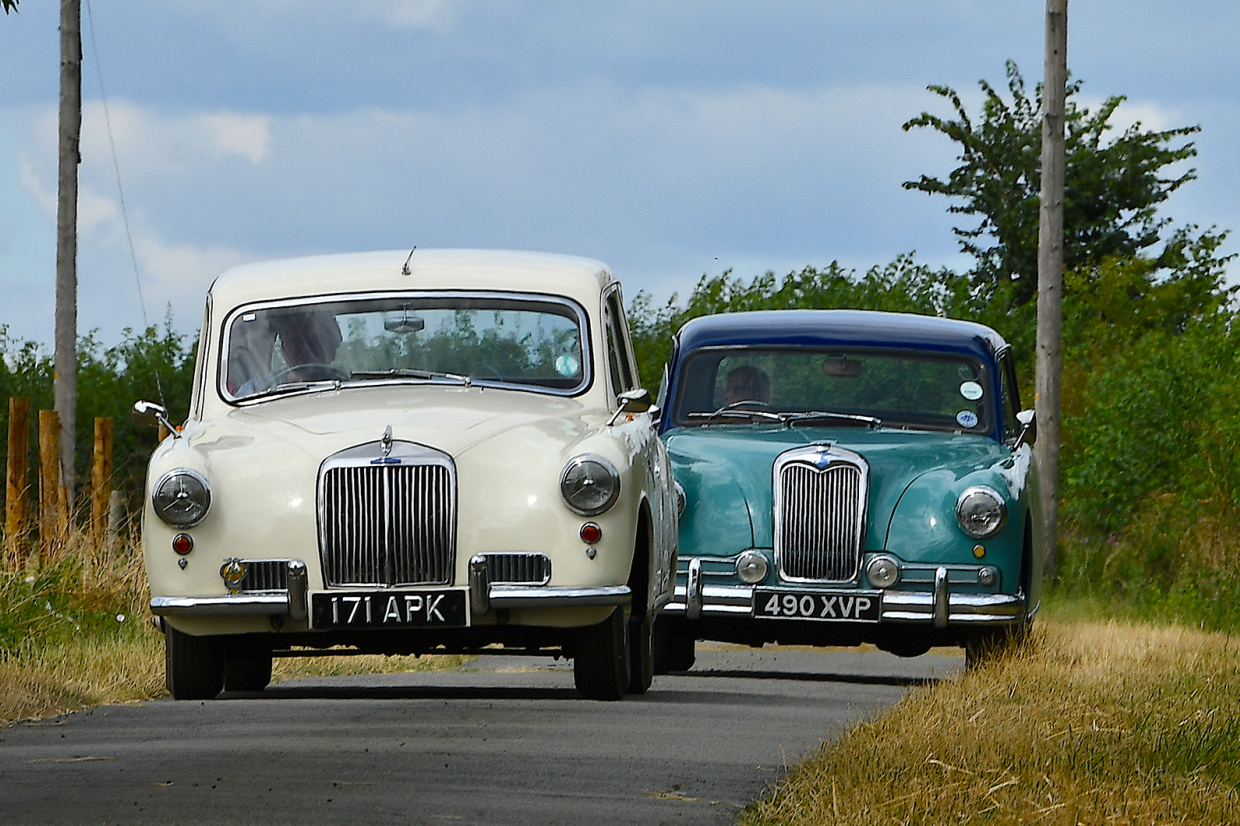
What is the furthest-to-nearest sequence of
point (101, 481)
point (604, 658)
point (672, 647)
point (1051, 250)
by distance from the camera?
point (1051, 250) < point (101, 481) < point (672, 647) < point (604, 658)

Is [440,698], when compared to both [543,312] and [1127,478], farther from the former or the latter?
[1127,478]

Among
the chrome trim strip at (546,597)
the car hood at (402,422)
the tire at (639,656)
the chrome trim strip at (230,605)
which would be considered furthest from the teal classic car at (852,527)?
the chrome trim strip at (230,605)

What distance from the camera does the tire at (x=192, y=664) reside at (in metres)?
11.2

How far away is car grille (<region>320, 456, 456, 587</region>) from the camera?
34.5ft

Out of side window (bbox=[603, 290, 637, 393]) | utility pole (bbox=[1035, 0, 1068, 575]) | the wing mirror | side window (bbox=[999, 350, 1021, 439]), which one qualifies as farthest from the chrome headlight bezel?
utility pole (bbox=[1035, 0, 1068, 575])

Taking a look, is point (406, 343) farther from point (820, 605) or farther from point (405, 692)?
point (820, 605)

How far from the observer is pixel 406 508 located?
10531 mm

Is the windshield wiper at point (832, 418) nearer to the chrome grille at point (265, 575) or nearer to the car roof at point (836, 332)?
the car roof at point (836, 332)

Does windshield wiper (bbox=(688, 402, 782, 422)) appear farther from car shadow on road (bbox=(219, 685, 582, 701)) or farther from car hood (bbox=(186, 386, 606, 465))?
car hood (bbox=(186, 386, 606, 465))

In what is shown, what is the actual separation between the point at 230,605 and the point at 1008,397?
5.73 meters

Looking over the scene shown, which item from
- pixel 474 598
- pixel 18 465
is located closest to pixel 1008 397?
pixel 474 598

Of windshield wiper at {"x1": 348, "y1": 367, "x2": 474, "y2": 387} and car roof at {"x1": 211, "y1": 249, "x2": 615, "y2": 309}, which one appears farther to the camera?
car roof at {"x1": 211, "y1": 249, "x2": 615, "y2": 309}

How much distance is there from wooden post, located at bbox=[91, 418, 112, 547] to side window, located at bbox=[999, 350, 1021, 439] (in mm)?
8044

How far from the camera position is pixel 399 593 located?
1045 centimetres
